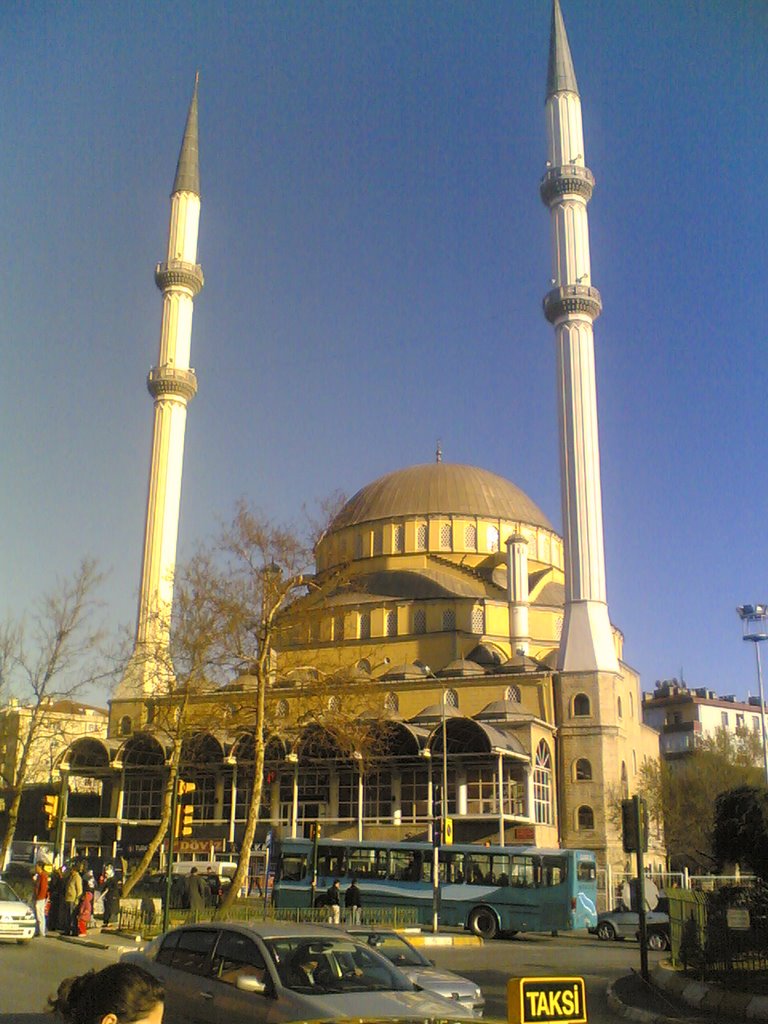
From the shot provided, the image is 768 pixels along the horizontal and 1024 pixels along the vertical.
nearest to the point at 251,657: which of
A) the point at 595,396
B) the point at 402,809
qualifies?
the point at 402,809

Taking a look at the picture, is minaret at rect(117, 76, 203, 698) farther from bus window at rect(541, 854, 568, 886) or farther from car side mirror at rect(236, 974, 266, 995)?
car side mirror at rect(236, 974, 266, 995)

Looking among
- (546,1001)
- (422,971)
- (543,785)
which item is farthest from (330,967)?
(543,785)

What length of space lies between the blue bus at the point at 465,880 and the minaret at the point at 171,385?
60.9ft

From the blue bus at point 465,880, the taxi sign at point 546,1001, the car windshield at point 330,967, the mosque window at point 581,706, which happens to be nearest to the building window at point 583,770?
the mosque window at point 581,706

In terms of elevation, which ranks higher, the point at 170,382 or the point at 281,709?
the point at 170,382

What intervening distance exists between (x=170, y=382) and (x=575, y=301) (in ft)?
62.3

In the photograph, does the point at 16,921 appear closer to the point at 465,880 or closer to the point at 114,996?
the point at 465,880

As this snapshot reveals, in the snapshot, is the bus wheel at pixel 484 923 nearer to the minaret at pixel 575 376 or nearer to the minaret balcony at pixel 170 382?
the minaret at pixel 575 376

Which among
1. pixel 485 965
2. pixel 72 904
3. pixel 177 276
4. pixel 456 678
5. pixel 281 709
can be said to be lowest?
pixel 485 965

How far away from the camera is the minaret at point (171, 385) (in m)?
48.0

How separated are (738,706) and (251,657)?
2573 inches

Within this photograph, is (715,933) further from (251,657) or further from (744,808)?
(251,657)

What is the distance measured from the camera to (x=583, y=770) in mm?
44188

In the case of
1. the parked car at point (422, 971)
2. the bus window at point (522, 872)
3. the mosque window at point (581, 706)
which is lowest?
the parked car at point (422, 971)
